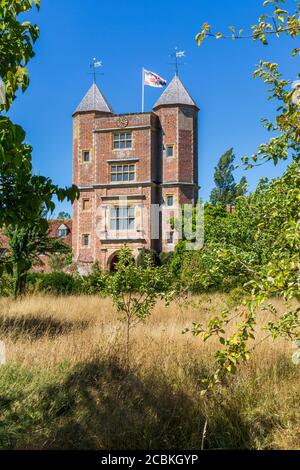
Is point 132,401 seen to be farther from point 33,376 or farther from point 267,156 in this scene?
point 267,156

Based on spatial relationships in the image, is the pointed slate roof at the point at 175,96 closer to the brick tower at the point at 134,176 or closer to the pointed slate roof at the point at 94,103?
the brick tower at the point at 134,176

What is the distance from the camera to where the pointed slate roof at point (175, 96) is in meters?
36.9

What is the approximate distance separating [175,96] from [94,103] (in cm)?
642

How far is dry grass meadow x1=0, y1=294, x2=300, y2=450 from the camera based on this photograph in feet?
16.5

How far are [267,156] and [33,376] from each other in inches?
158


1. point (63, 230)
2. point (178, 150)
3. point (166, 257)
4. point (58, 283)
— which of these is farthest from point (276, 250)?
point (63, 230)

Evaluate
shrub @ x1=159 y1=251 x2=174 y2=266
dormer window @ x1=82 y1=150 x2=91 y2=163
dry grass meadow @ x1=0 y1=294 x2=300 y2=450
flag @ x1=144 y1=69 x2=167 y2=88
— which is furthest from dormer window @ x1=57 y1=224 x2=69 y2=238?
dry grass meadow @ x1=0 y1=294 x2=300 y2=450

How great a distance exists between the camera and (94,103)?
128 feet

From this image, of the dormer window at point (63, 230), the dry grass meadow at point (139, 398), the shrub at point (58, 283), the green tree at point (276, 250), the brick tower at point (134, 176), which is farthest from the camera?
the dormer window at point (63, 230)

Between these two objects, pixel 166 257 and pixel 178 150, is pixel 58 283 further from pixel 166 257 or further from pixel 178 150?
pixel 178 150

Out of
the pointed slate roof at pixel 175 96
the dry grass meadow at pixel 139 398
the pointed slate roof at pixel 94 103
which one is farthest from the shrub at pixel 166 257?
the dry grass meadow at pixel 139 398

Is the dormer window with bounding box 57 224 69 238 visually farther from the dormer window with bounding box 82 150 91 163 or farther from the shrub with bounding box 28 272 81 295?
the shrub with bounding box 28 272 81 295

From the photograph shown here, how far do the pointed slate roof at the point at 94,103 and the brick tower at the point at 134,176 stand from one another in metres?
1.42
